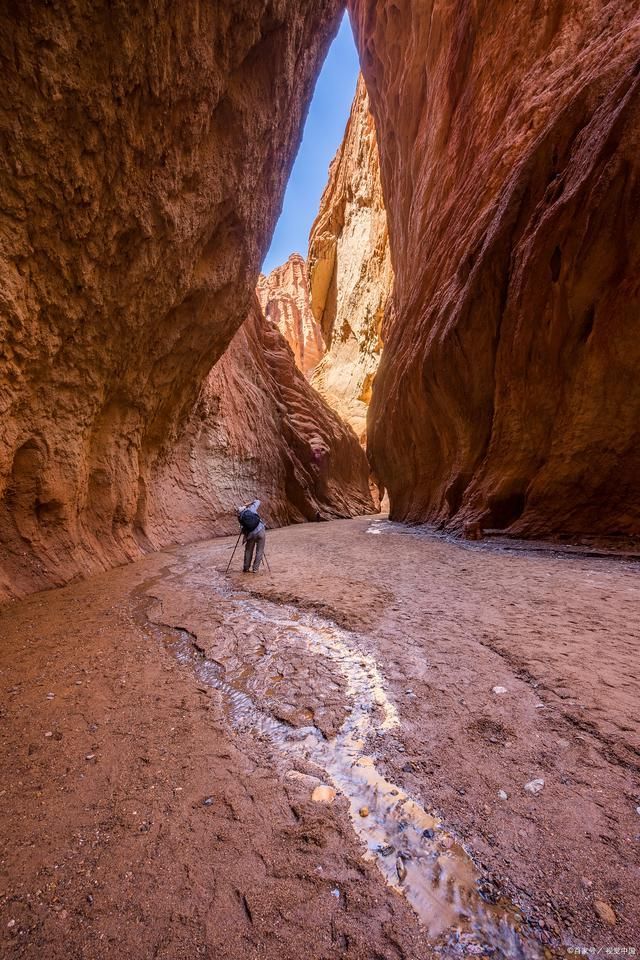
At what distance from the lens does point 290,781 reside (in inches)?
73.2

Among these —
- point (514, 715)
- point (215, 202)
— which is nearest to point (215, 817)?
point (514, 715)

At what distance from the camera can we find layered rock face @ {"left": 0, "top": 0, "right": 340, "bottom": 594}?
3.89 metres

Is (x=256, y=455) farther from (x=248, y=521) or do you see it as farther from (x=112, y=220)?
(x=112, y=220)

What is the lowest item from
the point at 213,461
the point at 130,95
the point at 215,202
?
the point at 213,461

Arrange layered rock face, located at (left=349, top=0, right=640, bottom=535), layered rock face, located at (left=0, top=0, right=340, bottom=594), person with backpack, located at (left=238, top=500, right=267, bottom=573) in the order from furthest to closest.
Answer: layered rock face, located at (left=349, top=0, right=640, bottom=535)
person with backpack, located at (left=238, top=500, right=267, bottom=573)
layered rock face, located at (left=0, top=0, right=340, bottom=594)

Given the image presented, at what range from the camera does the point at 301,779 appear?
6.15 feet

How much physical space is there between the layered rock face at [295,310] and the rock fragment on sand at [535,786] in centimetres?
5196

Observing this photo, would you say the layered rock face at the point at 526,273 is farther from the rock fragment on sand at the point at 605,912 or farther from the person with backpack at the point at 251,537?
the rock fragment on sand at the point at 605,912

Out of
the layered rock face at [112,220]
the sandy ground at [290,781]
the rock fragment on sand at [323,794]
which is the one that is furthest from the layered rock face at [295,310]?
the rock fragment on sand at [323,794]

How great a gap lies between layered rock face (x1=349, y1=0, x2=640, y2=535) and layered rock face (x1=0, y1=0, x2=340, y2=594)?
17.4ft

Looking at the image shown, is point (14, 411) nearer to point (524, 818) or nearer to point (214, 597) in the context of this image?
point (214, 597)

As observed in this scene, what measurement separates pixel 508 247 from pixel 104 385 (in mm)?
8932

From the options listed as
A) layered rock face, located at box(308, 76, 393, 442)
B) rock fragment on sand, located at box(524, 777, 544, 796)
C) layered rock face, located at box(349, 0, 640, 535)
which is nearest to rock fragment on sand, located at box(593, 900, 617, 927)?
rock fragment on sand, located at box(524, 777, 544, 796)

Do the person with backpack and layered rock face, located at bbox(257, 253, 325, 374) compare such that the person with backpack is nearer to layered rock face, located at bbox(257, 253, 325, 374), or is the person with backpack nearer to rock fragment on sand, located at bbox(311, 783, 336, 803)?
rock fragment on sand, located at bbox(311, 783, 336, 803)
